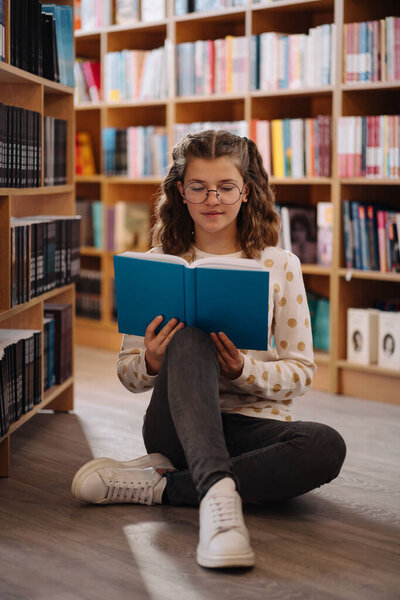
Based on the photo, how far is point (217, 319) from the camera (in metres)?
1.97

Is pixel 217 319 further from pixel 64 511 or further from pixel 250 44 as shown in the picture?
pixel 250 44

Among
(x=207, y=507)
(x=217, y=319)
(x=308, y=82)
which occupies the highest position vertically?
(x=308, y=82)

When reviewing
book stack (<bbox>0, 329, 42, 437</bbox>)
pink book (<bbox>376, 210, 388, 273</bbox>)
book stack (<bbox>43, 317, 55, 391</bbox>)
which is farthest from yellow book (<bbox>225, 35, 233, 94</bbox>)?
book stack (<bbox>0, 329, 42, 437</bbox>)

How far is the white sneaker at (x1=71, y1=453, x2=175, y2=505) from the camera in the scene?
2182 mm

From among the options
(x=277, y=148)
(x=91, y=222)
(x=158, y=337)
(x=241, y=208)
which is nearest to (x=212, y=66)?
(x=277, y=148)

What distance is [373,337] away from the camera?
A: 3.59 metres

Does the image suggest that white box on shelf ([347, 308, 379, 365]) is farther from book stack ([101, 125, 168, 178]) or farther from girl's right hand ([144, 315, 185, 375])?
girl's right hand ([144, 315, 185, 375])

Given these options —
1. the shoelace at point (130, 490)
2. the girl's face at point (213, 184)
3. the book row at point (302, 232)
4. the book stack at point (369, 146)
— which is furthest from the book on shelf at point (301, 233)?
the shoelace at point (130, 490)

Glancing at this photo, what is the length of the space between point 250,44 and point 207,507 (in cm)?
258

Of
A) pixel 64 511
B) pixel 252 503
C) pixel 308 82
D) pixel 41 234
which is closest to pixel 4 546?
pixel 64 511

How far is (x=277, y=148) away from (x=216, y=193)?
178 cm

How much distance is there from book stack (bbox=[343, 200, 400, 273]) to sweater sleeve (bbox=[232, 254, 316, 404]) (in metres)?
1.33

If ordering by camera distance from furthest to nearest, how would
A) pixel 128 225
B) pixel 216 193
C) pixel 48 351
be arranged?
pixel 128 225 < pixel 48 351 < pixel 216 193

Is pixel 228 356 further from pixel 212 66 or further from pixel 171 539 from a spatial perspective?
pixel 212 66
